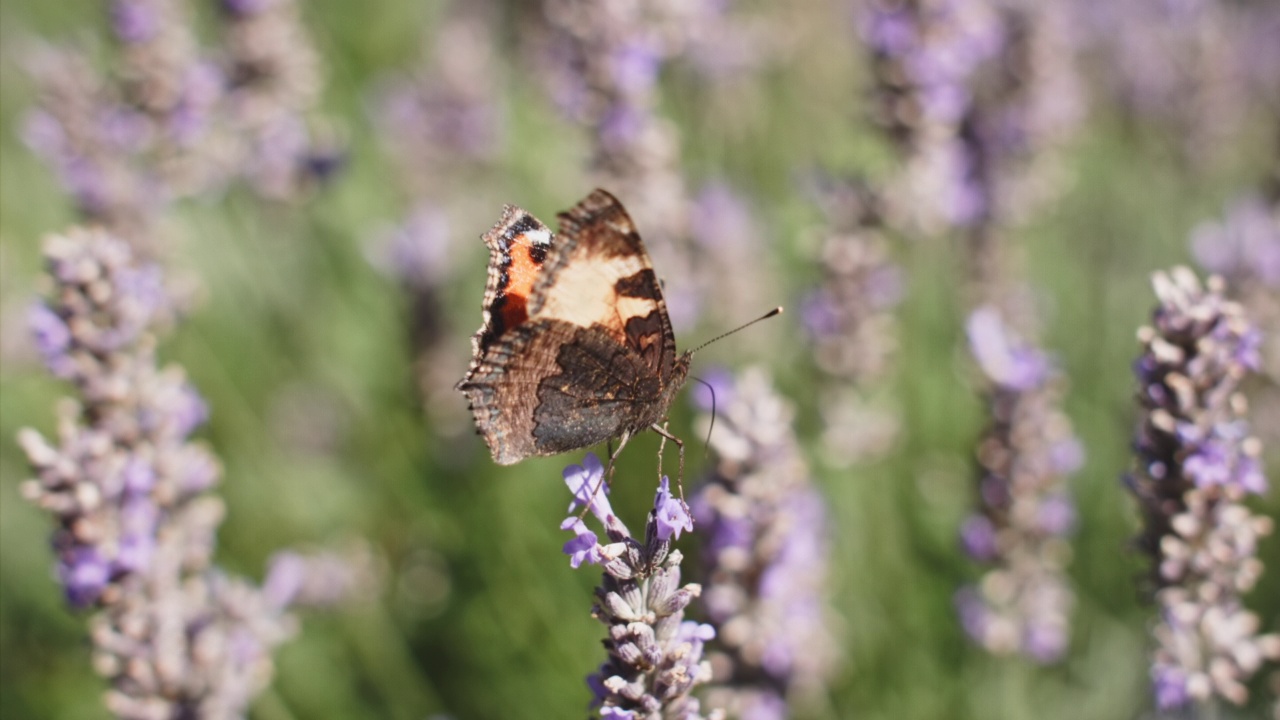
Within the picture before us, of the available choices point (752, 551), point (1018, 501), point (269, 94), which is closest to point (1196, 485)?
point (1018, 501)

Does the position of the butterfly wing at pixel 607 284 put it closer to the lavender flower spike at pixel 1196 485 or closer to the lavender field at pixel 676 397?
the lavender field at pixel 676 397

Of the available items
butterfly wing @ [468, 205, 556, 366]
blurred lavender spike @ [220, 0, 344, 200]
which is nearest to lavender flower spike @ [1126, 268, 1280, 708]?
butterfly wing @ [468, 205, 556, 366]

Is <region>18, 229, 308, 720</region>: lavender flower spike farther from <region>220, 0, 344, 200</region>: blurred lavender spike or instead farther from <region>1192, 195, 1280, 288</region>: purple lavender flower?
<region>1192, 195, 1280, 288</region>: purple lavender flower

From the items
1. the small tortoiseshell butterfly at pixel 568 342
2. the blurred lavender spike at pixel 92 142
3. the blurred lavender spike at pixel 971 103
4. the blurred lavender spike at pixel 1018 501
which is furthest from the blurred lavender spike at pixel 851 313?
the blurred lavender spike at pixel 92 142

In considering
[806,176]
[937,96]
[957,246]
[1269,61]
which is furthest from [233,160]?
[1269,61]

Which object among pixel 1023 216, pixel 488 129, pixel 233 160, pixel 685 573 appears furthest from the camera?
pixel 488 129

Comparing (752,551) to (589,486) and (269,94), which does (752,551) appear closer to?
(589,486)

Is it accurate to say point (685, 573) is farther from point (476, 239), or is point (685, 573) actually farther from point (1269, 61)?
point (1269, 61)

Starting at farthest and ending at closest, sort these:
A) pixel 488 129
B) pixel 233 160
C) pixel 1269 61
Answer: pixel 1269 61 < pixel 488 129 < pixel 233 160
